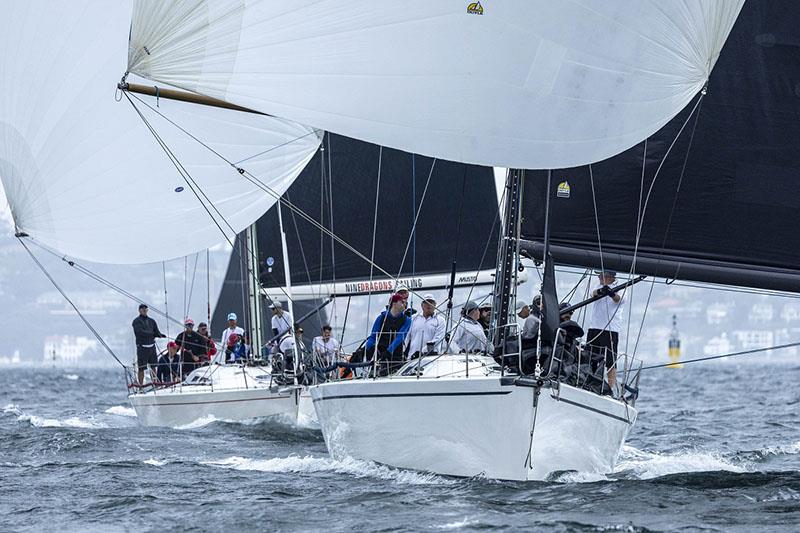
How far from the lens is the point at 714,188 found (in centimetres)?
1438

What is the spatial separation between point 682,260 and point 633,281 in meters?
Result: 0.90

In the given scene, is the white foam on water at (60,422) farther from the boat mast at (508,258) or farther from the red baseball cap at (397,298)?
the boat mast at (508,258)

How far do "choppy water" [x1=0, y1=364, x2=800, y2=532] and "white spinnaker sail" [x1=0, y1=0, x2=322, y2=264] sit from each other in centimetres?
274

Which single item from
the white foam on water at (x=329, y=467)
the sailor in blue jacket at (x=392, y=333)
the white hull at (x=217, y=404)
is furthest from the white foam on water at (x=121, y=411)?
the sailor in blue jacket at (x=392, y=333)

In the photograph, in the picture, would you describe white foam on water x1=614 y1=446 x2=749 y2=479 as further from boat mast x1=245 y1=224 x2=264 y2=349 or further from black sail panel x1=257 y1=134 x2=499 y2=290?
boat mast x1=245 y1=224 x2=264 y2=349

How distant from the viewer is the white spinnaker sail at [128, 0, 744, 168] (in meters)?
11.1

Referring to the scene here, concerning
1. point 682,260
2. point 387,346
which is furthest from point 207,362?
point 682,260

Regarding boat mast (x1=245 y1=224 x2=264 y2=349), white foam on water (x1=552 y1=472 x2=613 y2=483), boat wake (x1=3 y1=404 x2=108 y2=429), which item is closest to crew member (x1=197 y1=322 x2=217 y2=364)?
boat mast (x1=245 y1=224 x2=264 y2=349)

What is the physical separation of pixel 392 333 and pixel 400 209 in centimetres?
779

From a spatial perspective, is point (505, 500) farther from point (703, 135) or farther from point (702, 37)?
point (703, 135)

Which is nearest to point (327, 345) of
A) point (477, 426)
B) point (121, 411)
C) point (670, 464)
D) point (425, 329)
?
point (425, 329)

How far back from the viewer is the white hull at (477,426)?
1146cm

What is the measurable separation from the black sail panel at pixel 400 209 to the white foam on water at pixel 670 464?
5.91m

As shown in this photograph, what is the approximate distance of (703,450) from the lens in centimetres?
1723
